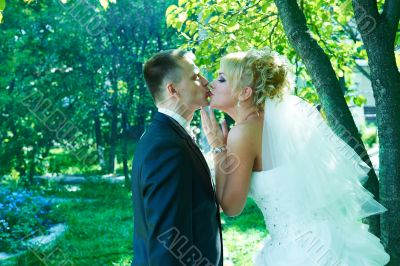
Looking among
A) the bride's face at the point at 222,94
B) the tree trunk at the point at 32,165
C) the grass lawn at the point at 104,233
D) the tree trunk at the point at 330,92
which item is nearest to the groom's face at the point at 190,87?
the bride's face at the point at 222,94

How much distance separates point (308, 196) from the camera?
2369 millimetres

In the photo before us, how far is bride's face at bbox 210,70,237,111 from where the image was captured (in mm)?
2365

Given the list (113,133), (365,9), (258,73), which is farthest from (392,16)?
(113,133)

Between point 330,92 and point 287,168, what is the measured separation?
1.96ft

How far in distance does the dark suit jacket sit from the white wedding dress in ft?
1.32

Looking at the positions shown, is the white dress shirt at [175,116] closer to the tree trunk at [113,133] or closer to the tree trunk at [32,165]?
the tree trunk at [32,165]

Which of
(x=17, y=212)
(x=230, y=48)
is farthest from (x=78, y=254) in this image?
(x=230, y=48)

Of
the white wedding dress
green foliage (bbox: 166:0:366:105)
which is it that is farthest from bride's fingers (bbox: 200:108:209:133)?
green foliage (bbox: 166:0:366:105)

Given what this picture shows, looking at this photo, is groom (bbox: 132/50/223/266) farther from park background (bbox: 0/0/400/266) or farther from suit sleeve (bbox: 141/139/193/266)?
park background (bbox: 0/0/400/266)

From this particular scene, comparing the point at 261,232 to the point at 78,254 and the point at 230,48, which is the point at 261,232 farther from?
the point at 230,48

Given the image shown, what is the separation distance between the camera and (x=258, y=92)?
2379mm

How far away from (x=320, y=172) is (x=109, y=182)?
786 cm

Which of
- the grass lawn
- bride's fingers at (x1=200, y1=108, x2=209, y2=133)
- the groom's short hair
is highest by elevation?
the groom's short hair

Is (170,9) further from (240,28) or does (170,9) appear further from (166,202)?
(166,202)
